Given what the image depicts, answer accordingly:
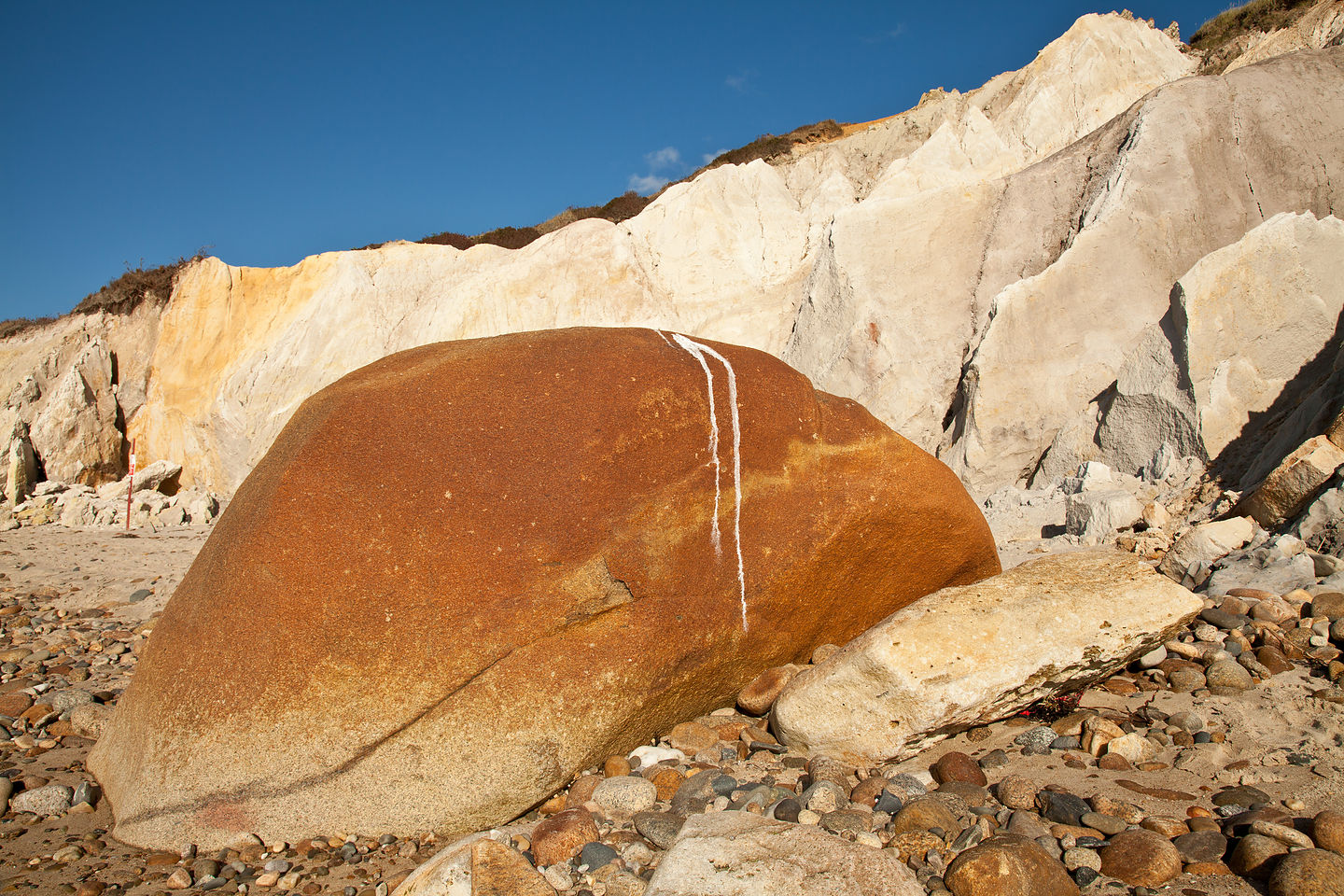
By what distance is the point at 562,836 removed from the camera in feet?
9.42

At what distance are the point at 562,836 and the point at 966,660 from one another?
1852 mm

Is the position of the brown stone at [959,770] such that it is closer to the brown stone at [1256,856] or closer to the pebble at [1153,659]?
the brown stone at [1256,856]

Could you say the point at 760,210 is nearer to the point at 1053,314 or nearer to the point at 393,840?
the point at 1053,314

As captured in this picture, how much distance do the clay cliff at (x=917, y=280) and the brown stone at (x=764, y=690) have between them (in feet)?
16.6

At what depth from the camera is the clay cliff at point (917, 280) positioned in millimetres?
8742

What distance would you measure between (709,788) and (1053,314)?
7.96 metres

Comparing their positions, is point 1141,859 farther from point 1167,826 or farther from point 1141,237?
point 1141,237

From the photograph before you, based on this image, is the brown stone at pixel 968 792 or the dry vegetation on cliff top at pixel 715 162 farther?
the dry vegetation on cliff top at pixel 715 162

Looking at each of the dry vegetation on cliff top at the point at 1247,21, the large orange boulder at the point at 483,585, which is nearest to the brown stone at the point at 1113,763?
the large orange boulder at the point at 483,585

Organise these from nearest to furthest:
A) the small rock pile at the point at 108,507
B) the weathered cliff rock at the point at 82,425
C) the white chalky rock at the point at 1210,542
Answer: the white chalky rock at the point at 1210,542 → the small rock pile at the point at 108,507 → the weathered cliff rock at the point at 82,425

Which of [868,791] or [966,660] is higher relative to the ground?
[966,660]

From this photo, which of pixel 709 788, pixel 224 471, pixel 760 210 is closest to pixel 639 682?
pixel 709 788

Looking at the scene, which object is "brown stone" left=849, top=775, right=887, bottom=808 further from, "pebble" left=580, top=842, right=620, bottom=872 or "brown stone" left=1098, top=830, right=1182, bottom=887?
"pebble" left=580, top=842, right=620, bottom=872

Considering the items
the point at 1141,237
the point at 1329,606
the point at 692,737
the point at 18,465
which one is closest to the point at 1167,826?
the point at 692,737
